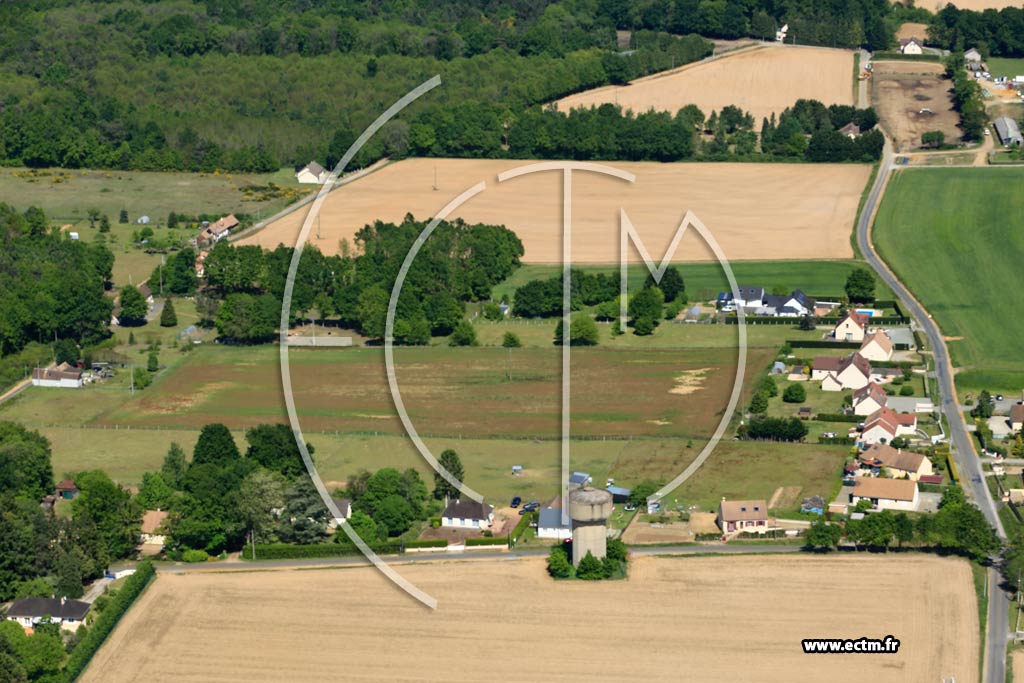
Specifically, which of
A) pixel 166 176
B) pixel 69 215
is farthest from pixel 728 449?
pixel 166 176

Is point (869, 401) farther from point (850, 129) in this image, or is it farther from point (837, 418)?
point (850, 129)

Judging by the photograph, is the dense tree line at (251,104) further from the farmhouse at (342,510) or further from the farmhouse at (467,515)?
the farmhouse at (467,515)

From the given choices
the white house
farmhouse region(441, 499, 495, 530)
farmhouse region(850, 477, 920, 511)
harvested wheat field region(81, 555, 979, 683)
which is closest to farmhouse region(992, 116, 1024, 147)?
the white house

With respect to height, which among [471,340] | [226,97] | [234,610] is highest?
[226,97]

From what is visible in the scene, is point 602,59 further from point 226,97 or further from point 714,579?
point 714,579

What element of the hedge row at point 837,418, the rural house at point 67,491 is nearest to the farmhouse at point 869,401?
the hedge row at point 837,418

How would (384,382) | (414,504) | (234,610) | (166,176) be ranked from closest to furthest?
(234,610) < (414,504) < (384,382) < (166,176)

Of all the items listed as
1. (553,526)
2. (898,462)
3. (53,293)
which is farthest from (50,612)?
(53,293)
